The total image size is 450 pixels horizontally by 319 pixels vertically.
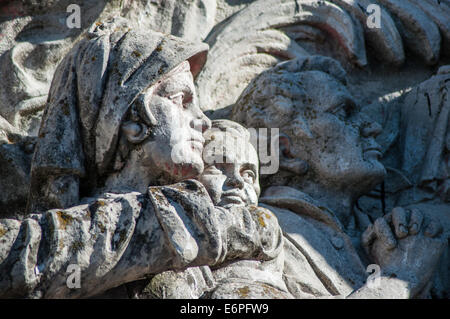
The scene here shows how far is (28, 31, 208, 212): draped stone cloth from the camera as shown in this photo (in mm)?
3154

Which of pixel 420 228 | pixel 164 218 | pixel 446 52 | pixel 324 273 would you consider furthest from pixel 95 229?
pixel 446 52

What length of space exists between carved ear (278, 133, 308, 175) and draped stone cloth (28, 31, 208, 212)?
3.21 ft

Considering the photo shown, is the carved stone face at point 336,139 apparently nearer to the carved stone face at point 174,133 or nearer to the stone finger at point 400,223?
the stone finger at point 400,223

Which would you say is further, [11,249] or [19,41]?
[19,41]

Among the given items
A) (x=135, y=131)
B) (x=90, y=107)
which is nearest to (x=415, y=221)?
(x=135, y=131)

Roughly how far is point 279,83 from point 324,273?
105 cm

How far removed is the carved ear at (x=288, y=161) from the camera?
161 inches

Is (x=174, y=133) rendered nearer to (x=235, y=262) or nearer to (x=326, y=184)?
(x=235, y=262)

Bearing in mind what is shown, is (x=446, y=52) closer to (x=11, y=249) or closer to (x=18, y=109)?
(x=18, y=109)

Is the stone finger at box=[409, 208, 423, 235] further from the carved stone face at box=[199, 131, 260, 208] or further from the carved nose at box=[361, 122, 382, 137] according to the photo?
the carved stone face at box=[199, 131, 260, 208]

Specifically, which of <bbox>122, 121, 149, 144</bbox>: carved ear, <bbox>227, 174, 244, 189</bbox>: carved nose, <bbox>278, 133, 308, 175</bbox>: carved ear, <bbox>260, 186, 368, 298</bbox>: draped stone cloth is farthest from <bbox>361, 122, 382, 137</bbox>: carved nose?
<bbox>122, 121, 149, 144</bbox>: carved ear

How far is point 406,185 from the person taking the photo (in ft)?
14.3

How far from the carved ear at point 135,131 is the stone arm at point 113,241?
38 centimetres

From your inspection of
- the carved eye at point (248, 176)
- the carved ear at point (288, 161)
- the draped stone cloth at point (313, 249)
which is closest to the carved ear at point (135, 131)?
the carved eye at point (248, 176)
